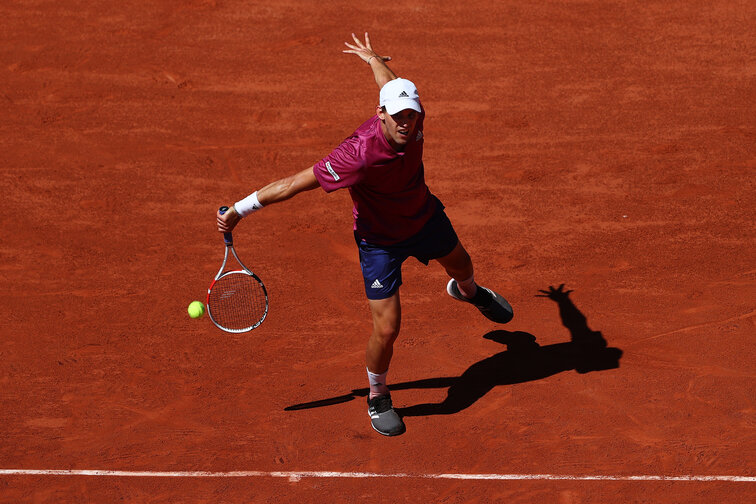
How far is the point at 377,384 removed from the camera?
7.23 meters

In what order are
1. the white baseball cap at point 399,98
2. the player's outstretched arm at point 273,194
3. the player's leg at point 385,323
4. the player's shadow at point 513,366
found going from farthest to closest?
the player's shadow at point 513,366 → the player's leg at point 385,323 → the player's outstretched arm at point 273,194 → the white baseball cap at point 399,98

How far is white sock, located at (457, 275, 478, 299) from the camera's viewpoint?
25.8ft

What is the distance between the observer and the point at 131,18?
13.8 m

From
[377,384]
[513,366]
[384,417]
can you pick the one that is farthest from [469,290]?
[384,417]

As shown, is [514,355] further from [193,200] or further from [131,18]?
[131,18]

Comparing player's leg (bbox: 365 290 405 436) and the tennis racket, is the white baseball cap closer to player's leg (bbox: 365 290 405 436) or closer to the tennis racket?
player's leg (bbox: 365 290 405 436)

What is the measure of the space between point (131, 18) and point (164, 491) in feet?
29.8

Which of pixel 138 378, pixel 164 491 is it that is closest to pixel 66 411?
pixel 138 378

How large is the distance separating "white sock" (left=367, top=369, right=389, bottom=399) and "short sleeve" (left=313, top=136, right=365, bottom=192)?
1.61m

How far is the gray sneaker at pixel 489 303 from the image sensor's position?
806cm

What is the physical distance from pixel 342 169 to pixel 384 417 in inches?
81.4

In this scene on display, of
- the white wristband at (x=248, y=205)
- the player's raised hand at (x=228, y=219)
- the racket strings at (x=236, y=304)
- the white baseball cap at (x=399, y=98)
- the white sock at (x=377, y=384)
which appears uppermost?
the white baseball cap at (x=399, y=98)

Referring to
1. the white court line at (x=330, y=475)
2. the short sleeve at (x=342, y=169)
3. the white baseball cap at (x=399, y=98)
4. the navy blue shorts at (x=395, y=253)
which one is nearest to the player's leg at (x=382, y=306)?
the navy blue shorts at (x=395, y=253)

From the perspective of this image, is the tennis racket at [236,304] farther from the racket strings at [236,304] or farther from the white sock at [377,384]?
the white sock at [377,384]
